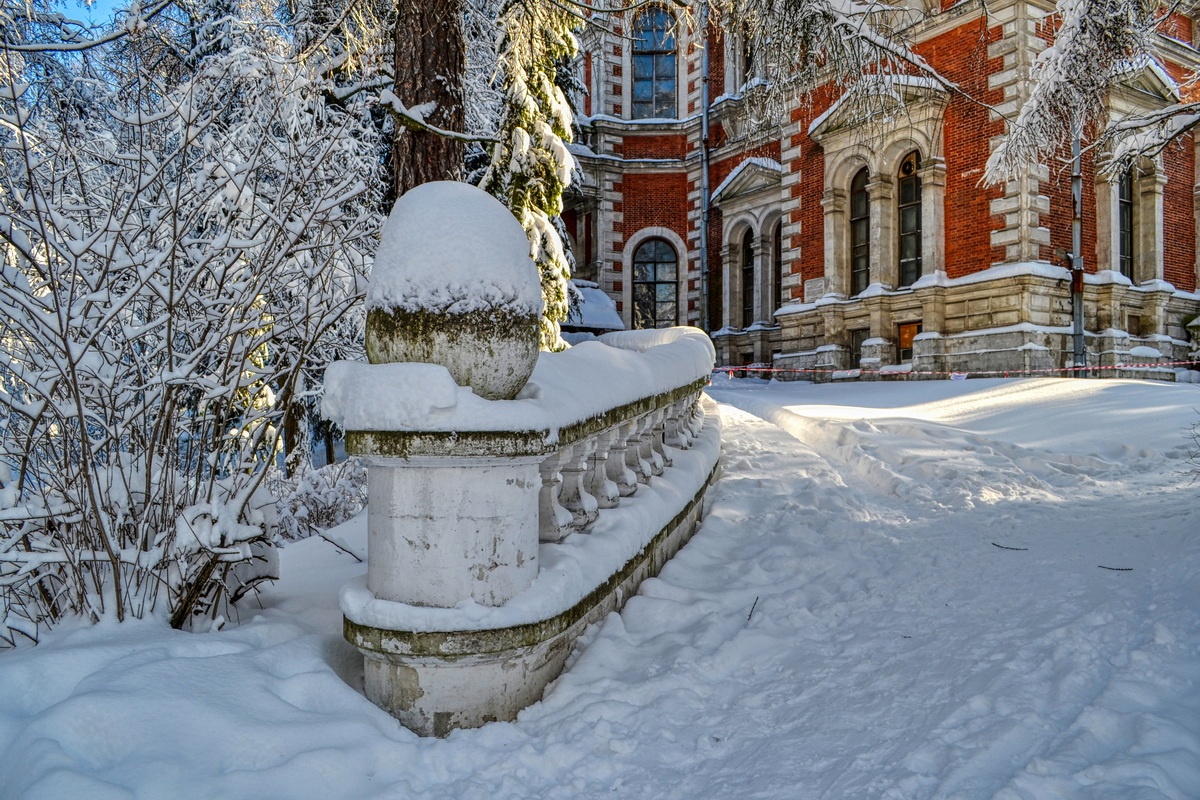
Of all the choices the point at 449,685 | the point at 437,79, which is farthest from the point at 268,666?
the point at 437,79

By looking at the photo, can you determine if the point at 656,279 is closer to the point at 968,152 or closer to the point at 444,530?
the point at 968,152

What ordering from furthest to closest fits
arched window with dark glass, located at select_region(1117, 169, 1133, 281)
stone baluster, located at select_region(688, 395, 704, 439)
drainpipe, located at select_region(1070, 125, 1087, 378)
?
arched window with dark glass, located at select_region(1117, 169, 1133, 281), drainpipe, located at select_region(1070, 125, 1087, 378), stone baluster, located at select_region(688, 395, 704, 439)

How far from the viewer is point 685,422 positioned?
213 inches

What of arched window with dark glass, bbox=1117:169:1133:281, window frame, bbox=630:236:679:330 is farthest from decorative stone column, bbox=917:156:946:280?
window frame, bbox=630:236:679:330

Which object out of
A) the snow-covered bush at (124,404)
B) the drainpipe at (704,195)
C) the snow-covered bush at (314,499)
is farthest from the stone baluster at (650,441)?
the drainpipe at (704,195)

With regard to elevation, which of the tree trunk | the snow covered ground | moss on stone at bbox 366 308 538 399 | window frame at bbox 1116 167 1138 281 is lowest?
the snow covered ground

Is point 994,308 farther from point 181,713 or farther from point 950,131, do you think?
point 181,713

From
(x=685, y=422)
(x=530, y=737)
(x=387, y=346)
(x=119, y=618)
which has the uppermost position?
(x=387, y=346)

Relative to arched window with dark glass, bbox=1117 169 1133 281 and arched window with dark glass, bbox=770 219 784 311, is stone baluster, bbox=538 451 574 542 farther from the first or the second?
arched window with dark glass, bbox=770 219 784 311

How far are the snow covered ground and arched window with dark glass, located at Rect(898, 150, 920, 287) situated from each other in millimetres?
12030

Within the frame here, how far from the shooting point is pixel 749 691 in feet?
8.38

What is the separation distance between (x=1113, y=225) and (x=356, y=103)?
1463cm

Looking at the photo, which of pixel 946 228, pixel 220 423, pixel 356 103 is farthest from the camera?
pixel 946 228

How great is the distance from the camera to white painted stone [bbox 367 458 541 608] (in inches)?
89.4
